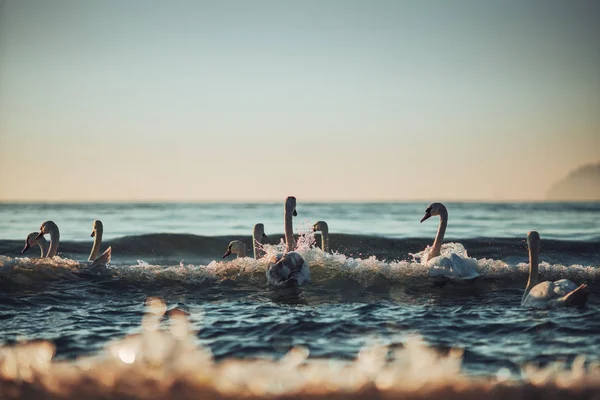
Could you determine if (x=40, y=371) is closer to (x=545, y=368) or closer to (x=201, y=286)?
(x=545, y=368)

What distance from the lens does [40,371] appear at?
15.7 feet

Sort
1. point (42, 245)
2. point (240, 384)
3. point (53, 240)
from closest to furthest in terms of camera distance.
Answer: point (240, 384), point (53, 240), point (42, 245)

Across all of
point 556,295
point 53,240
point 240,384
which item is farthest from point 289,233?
point 240,384

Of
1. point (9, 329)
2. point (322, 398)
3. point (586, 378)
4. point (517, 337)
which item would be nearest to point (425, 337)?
point (517, 337)

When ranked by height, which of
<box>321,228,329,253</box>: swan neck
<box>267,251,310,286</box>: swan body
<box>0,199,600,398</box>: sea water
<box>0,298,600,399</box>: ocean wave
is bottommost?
<box>0,199,600,398</box>: sea water

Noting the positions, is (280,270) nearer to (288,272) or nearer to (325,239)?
(288,272)

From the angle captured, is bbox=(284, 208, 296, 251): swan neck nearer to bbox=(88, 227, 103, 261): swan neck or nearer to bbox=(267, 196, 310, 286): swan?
bbox=(267, 196, 310, 286): swan

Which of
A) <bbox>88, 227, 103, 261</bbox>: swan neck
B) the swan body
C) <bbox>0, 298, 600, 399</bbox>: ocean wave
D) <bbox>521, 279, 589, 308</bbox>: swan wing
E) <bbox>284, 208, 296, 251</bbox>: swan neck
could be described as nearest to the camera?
<bbox>0, 298, 600, 399</bbox>: ocean wave

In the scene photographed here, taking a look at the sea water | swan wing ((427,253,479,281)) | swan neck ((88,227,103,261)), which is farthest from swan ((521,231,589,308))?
swan neck ((88,227,103,261))

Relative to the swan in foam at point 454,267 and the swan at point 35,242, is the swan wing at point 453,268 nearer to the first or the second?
the swan in foam at point 454,267

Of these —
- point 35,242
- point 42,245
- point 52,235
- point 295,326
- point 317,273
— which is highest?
A: point 52,235

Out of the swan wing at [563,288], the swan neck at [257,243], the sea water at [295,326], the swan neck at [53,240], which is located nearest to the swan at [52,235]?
the swan neck at [53,240]

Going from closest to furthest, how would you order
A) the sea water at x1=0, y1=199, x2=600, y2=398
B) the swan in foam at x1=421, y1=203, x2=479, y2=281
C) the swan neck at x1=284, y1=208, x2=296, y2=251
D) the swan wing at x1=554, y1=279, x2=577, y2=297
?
the sea water at x1=0, y1=199, x2=600, y2=398 < the swan wing at x1=554, y1=279, x2=577, y2=297 < the swan in foam at x1=421, y1=203, x2=479, y2=281 < the swan neck at x1=284, y1=208, x2=296, y2=251

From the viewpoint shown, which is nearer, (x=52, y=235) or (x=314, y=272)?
(x=314, y=272)
